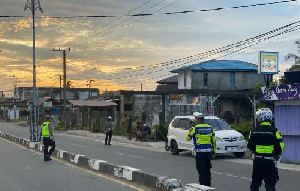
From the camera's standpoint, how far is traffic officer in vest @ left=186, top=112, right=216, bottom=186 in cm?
1004

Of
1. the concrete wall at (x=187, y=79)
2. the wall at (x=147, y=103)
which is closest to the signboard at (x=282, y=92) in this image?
the concrete wall at (x=187, y=79)

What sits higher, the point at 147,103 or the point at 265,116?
the point at 147,103

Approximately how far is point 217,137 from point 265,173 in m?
11.8

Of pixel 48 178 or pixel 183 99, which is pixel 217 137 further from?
pixel 183 99

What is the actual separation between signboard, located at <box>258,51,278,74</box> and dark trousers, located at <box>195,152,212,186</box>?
20592mm

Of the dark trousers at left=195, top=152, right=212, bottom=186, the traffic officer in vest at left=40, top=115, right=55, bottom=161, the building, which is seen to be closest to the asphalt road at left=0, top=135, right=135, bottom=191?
the traffic officer in vest at left=40, top=115, right=55, bottom=161

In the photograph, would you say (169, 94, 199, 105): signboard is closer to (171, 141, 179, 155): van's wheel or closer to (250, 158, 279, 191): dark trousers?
(171, 141, 179, 155): van's wheel

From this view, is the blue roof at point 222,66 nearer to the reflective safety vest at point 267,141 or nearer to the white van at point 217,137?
the white van at point 217,137

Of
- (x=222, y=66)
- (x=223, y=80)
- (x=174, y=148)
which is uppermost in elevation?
(x=222, y=66)

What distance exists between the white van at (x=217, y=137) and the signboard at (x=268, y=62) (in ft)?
32.7

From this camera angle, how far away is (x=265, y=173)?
7.62 m

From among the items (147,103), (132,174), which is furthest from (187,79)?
(132,174)

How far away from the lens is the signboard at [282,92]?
54.6ft

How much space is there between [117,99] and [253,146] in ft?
171
